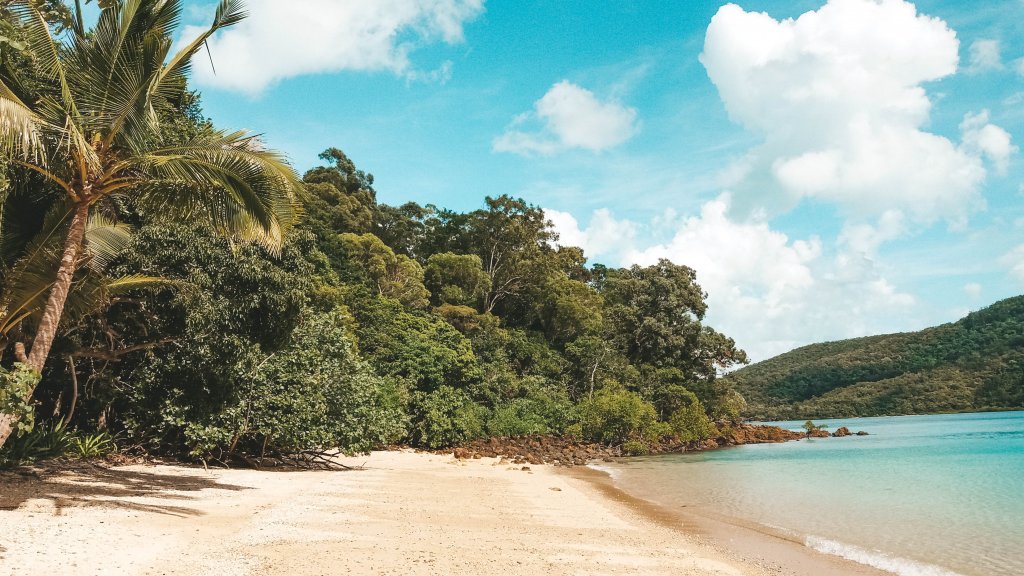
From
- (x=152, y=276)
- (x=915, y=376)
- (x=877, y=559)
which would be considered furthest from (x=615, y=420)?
(x=915, y=376)

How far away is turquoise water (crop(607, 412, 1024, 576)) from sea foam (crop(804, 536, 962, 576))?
0.02 metres

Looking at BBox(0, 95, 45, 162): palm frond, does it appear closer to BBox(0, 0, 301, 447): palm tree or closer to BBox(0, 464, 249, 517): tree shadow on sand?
BBox(0, 0, 301, 447): palm tree

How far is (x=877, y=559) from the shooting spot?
9031mm

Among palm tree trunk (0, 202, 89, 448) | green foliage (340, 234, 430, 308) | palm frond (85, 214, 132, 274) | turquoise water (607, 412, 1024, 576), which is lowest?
turquoise water (607, 412, 1024, 576)

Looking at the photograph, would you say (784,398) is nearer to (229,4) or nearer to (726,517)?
(726,517)

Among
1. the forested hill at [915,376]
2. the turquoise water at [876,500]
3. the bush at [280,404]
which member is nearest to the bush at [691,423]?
the turquoise water at [876,500]

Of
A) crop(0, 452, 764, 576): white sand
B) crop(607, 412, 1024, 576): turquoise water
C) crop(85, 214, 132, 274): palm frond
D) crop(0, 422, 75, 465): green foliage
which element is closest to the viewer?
crop(0, 452, 764, 576): white sand

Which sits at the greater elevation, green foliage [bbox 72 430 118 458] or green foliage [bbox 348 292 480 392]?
green foliage [bbox 348 292 480 392]

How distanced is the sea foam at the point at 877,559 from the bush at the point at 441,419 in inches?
718

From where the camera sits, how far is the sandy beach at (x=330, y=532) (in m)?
5.90

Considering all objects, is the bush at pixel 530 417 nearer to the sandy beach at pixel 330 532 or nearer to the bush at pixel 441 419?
the bush at pixel 441 419

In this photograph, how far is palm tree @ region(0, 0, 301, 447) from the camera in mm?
7523

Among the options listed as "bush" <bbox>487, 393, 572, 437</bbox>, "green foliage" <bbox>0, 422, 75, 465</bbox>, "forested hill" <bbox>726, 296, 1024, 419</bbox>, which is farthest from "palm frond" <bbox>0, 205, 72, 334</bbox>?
"forested hill" <bbox>726, 296, 1024, 419</bbox>

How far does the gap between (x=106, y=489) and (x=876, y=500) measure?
16.6 m
